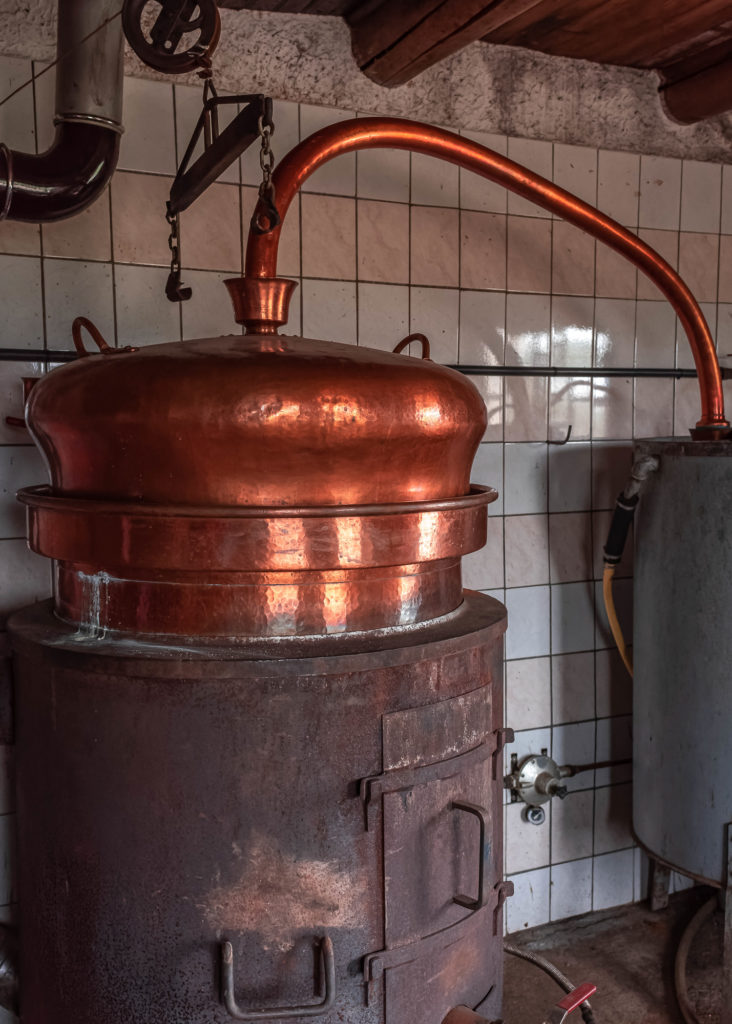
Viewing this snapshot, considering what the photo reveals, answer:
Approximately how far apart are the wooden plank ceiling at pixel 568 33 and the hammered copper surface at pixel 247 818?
130 centimetres

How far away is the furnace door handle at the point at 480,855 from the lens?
135cm

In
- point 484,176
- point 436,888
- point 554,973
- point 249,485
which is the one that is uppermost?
point 484,176

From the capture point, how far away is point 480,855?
1.38 meters

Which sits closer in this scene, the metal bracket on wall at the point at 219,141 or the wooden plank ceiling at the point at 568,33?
the metal bracket on wall at the point at 219,141

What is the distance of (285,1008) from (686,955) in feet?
4.94

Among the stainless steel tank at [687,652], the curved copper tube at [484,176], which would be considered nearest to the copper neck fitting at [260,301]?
the curved copper tube at [484,176]

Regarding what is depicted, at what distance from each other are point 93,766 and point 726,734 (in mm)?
1421

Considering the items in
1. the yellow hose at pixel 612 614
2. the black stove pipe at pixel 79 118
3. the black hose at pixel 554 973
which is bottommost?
the black hose at pixel 554 973

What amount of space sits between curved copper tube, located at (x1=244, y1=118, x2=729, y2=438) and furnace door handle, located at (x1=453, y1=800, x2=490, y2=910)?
84 cm

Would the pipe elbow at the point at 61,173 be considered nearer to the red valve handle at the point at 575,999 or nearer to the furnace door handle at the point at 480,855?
the furnace door handle at the point at 480,855

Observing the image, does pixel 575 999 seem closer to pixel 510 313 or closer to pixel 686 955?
pixel 686 955

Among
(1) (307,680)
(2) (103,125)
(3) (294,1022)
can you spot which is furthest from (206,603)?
(2) (103,125)

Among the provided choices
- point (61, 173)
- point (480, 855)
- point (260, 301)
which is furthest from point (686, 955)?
point (61, 173)

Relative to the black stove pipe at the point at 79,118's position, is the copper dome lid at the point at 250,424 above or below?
below
